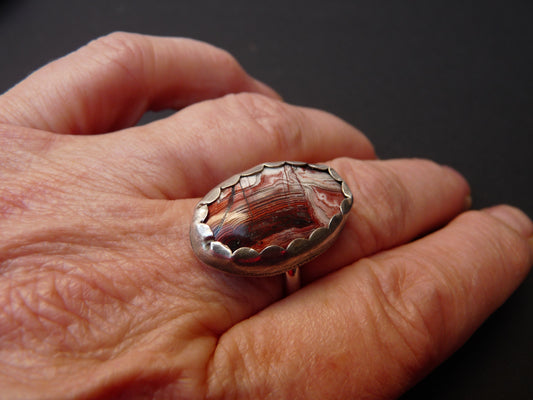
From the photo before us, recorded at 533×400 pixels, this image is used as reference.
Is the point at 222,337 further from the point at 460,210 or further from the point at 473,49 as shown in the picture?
the point at 473,49

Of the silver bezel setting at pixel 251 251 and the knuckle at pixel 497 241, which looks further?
the knuckle at pixel 497 241

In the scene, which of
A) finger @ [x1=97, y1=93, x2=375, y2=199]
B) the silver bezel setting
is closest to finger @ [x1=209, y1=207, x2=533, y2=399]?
the silver bezel setting

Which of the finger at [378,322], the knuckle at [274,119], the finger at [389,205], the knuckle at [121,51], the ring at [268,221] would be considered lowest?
the finger at [378,322]

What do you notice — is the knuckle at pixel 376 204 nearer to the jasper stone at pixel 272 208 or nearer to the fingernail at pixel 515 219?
the jasper stone at pixel 272 208

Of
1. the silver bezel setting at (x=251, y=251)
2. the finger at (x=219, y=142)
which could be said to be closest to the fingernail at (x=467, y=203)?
the finger at (x=219, y=142)

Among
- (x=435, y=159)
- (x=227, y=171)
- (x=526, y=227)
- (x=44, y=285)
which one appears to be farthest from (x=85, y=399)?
(x=435, y=159)

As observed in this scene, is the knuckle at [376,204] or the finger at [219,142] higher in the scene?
the finger at [219,142]

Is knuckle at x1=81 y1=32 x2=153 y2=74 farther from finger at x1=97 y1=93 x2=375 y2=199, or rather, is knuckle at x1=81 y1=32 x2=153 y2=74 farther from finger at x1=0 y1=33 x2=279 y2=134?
finger at x1=97 y1=93 x2=375 y2=199
